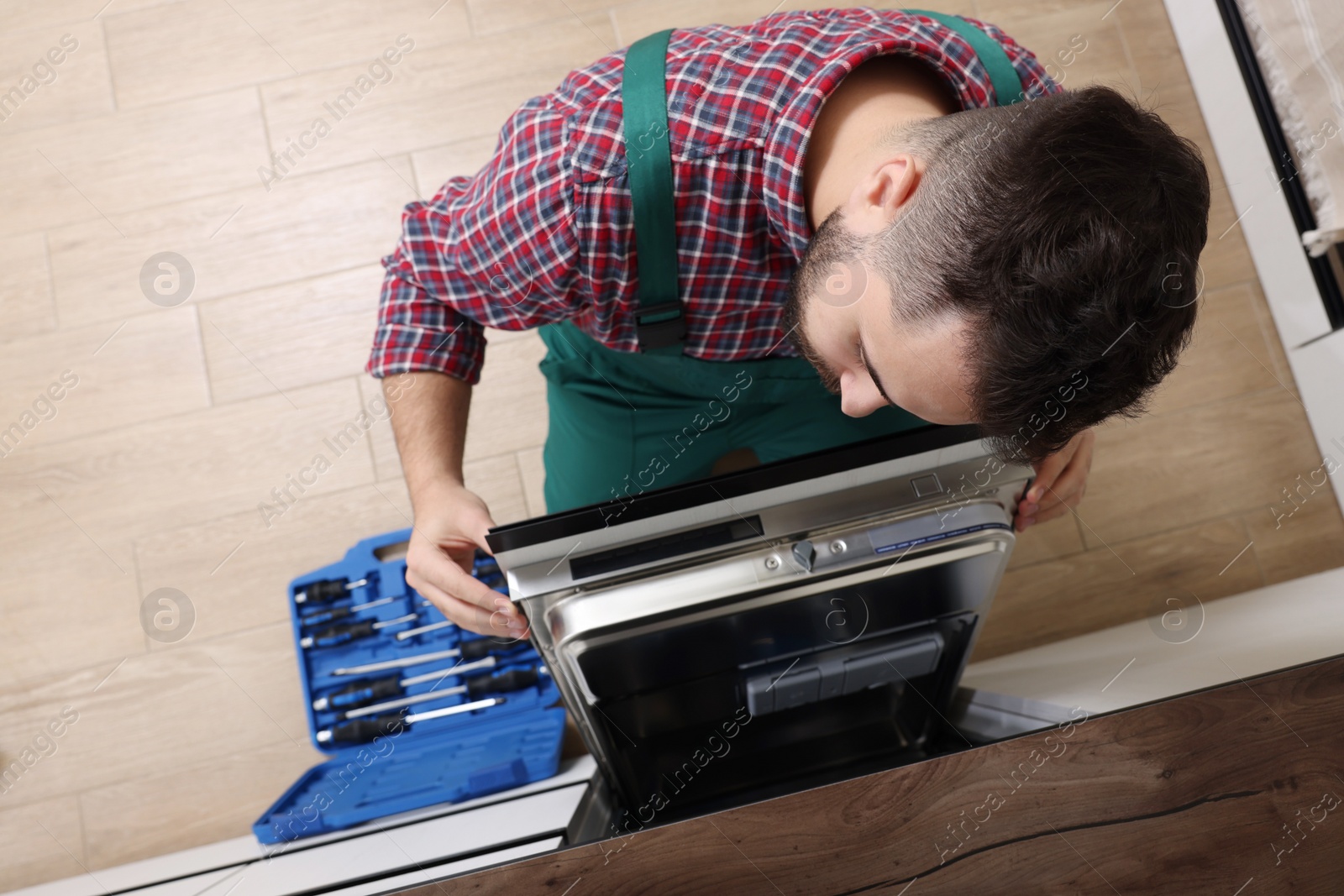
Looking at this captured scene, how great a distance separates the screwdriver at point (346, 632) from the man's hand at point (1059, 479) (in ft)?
2.42

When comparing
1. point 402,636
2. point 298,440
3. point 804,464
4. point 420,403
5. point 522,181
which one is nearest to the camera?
point 804,464

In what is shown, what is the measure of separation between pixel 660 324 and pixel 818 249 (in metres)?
0.17

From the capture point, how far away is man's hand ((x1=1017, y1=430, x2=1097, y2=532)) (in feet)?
2.10

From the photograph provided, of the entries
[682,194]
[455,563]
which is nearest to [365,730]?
[455,563]

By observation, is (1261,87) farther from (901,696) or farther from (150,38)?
(150,38)

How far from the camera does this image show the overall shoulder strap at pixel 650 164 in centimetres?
59

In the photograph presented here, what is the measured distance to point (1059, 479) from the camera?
27.5 inches

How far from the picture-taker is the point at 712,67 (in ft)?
1.98

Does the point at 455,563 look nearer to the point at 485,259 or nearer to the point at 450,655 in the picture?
the point at 485,259

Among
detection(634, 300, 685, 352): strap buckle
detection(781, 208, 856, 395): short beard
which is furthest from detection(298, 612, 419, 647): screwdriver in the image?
detection(781, 208, 856, 395): short beard

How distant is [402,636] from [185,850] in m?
0.43

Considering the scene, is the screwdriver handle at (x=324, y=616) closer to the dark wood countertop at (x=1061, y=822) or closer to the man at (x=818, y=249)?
the man at (x=818, y=249)

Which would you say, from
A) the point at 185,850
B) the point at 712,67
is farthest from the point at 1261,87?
the point at 185,850

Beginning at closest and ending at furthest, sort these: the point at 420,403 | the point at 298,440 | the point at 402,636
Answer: the point at 420,403, the point at 402,636, the point at 298,440
